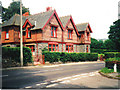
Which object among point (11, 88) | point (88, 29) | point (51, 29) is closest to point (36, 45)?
point (51, 29)

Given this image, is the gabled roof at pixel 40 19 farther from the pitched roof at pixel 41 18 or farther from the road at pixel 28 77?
the road at pixel 28 77

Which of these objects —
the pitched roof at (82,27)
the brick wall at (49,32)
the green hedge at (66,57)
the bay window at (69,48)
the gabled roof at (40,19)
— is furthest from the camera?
the pitched roof at (82,27)

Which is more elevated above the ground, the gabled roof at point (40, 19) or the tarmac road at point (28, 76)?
the gabled roof at point (40, 19)

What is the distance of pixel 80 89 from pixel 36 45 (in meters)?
23.5

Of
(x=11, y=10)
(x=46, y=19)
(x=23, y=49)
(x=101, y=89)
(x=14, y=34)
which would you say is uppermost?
(x=11, y=10)

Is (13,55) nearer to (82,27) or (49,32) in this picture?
(49,32)

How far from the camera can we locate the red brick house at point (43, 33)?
29938 millimetres

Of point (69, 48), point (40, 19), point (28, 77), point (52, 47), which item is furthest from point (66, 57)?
point (28, 77)

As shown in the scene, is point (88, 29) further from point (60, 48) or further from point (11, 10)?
point (11, 10)

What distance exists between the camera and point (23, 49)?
2089cm

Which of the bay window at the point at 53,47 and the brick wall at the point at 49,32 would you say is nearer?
the brick wall at the point at 49,32

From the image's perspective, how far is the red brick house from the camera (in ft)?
98.2

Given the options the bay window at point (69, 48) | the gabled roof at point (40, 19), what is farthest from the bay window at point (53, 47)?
the gabled roof at point (40, 19)

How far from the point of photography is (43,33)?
29438mm
